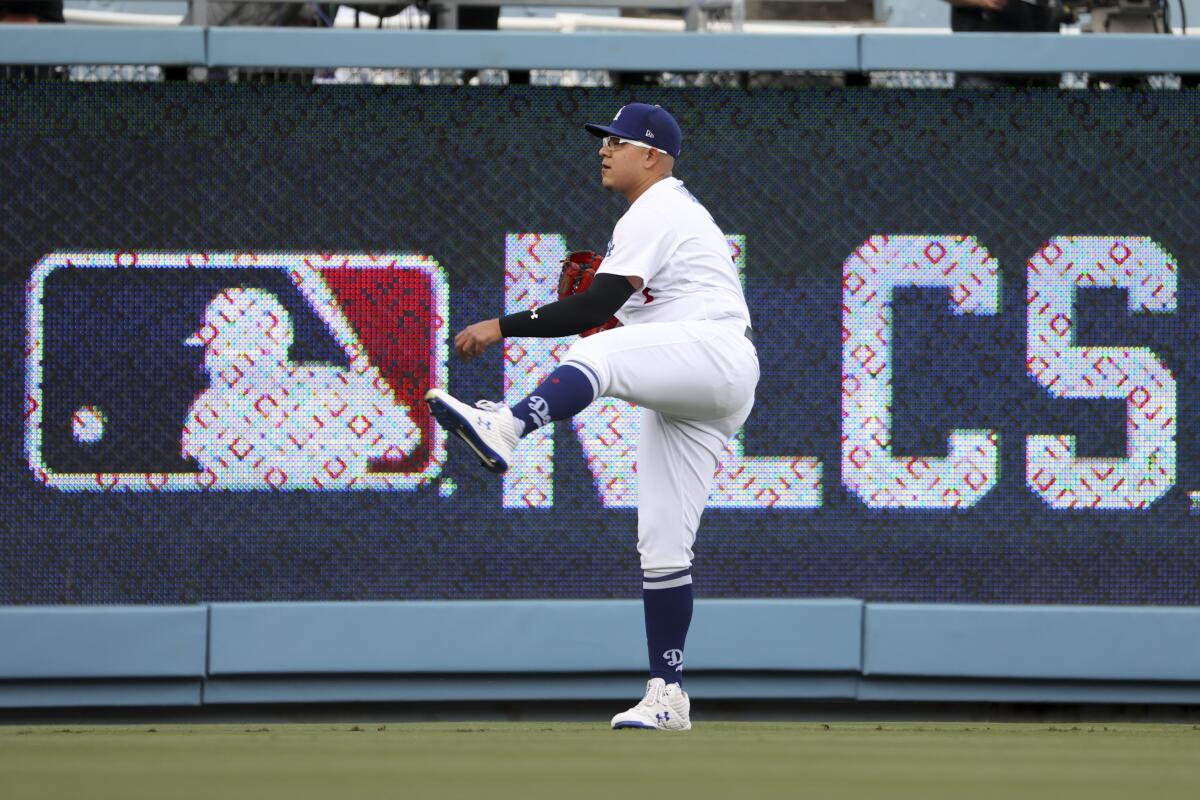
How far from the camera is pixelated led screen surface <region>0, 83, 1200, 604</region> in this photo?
5.99 m

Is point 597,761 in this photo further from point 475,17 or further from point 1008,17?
Result: point 1008,17

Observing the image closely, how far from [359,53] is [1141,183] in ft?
9.31

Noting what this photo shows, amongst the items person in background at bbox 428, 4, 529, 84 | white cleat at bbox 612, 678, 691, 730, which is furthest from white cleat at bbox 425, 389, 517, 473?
person in background at bbox 428, 4, 529, 84

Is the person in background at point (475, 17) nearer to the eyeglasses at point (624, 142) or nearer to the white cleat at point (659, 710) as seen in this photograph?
the eyeglasses at point (624, 142)

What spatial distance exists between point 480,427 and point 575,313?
0.50 metres

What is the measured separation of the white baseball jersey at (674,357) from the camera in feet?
15.4

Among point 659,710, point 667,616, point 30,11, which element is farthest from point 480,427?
point 30,11

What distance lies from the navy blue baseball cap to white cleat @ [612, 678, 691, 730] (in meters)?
1.58

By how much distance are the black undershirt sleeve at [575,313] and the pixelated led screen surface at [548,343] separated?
129 cm

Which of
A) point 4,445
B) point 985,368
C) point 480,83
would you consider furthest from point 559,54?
point 4,445

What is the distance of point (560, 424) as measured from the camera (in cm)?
607

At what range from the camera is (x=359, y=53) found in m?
6.04

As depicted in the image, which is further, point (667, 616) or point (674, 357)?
point (667, 616)

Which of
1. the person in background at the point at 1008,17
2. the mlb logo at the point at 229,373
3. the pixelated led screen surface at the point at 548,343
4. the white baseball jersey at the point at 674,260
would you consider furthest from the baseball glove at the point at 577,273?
the person in background at the point at 1008,17
